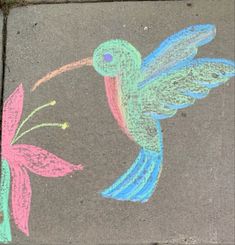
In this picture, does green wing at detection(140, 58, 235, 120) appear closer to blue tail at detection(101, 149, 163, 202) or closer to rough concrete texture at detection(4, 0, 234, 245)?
rough concrete texture at detection(4, 0, 234, 245)

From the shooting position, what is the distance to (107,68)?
130 inches

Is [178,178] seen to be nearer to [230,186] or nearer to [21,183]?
[230,186]

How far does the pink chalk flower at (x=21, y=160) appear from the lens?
10.3 feet

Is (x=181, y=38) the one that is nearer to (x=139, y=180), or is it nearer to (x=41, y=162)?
(x=139, y=180)

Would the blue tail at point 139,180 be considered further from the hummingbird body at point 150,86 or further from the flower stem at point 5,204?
the flower stem at point 5,204

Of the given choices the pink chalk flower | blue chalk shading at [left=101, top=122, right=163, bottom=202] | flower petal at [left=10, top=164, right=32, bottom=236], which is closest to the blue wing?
blue chalk shading at [left=101, top=122, right=163, bottom=202]

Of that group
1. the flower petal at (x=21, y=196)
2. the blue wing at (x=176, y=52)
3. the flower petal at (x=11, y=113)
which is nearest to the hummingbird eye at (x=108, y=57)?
the blue wing at (x=176, y=52)

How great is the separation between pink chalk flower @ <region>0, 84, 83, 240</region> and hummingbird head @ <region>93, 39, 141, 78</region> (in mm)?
429

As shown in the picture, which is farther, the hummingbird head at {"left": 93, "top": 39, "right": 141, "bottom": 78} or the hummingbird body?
the hummingbird head at {"left": 93, "top": 39, "right": 141, "bottom": 78}

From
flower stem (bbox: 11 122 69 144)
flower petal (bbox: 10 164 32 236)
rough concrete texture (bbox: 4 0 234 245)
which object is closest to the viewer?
rough concrete texture (bbox: 4 0 234 245)

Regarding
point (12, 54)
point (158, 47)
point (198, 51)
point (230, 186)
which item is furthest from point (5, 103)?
point (230, 186)

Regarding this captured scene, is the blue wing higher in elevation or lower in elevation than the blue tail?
higher

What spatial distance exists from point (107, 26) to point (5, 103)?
2.99 ft

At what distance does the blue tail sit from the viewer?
3082mm
